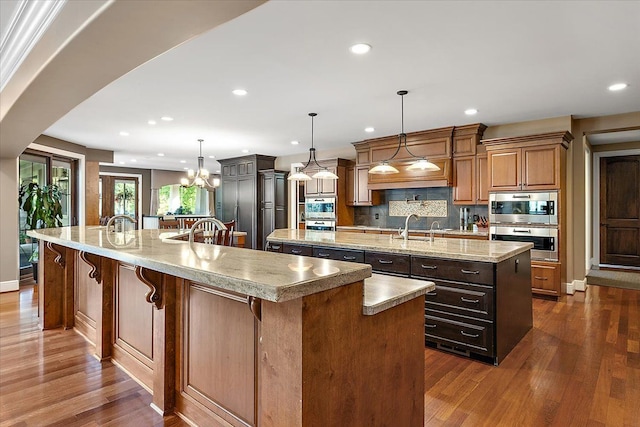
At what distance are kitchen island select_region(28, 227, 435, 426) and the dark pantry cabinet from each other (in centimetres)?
601

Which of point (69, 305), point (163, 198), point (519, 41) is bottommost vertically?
point (69, 305)

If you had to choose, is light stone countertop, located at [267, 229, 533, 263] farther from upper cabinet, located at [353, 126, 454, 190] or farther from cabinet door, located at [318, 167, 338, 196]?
cabinet door, located at [318, 167, 338, 196]

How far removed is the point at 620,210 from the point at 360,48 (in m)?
7.56

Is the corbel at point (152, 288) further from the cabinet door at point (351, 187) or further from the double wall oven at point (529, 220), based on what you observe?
the cabinet door at point (351, 187)

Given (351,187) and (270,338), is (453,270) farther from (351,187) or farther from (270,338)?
(351,187)

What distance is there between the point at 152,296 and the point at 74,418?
826 millimetres

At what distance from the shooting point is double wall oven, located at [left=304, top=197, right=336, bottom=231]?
24.0 ft

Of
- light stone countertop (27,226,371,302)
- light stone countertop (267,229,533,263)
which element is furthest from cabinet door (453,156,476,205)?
light stone countertop (27,226,371,302)

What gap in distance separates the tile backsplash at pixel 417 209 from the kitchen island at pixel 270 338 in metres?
4.71

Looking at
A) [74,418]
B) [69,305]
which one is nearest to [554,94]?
[74,418]

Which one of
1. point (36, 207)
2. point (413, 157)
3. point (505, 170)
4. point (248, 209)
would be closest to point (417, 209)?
point (413, 157)

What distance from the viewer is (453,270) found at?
2.91 m

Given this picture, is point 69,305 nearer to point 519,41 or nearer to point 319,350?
point 319,350

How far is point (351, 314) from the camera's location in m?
1.30
